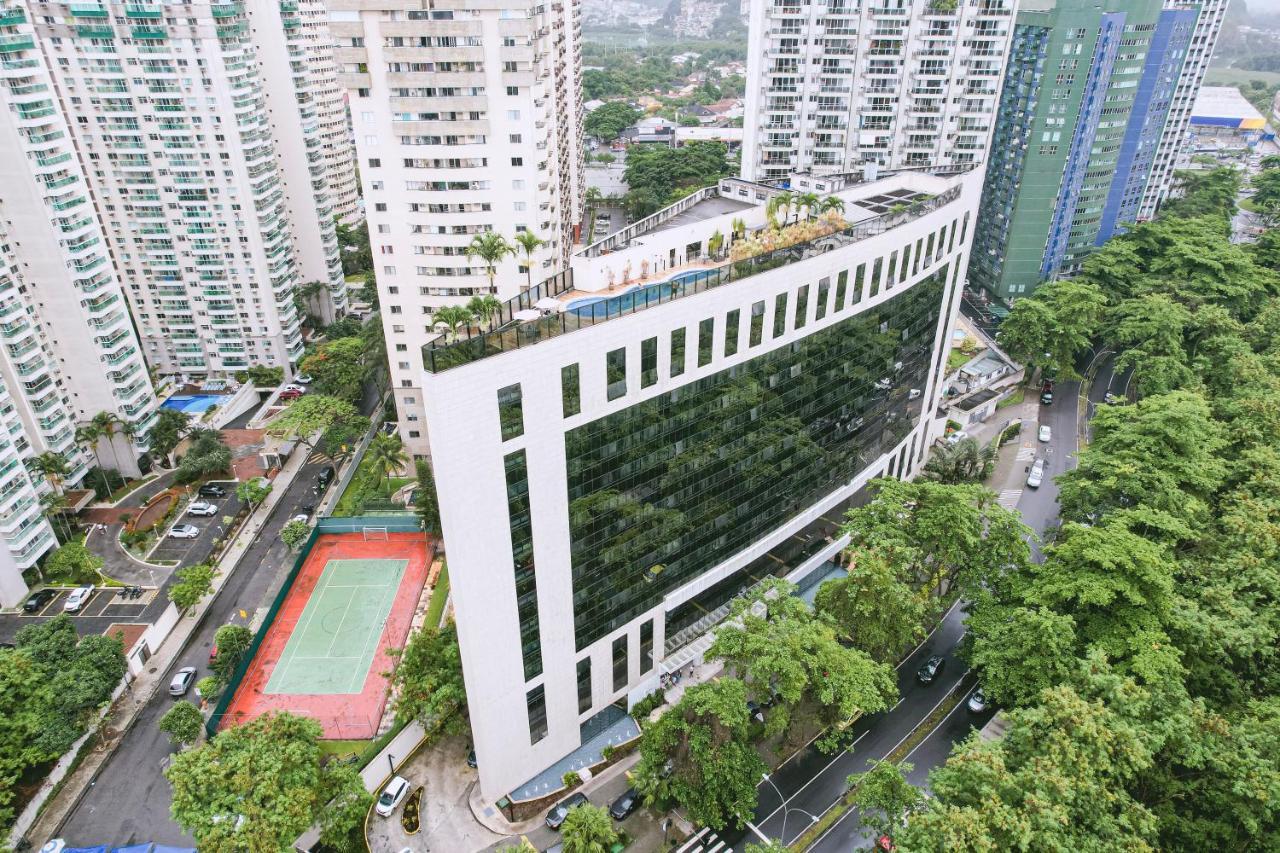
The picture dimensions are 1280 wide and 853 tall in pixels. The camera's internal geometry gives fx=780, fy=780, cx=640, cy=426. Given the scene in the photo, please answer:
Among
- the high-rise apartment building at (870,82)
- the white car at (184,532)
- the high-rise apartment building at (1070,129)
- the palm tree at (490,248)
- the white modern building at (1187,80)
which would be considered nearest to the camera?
the palm tree at (490,248)

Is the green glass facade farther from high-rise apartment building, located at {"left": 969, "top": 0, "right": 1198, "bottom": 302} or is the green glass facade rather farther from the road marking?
high-rise apartment building, located at {"left": 969, "top": 0, "right": 1198, "bottom": 302}

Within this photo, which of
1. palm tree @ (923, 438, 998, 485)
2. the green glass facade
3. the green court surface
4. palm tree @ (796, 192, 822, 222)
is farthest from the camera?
palm tree @ (923, 438, 998, 485)

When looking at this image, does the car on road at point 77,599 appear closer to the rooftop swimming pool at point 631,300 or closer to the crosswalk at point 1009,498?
the rooftop swimming pool at point 631,300

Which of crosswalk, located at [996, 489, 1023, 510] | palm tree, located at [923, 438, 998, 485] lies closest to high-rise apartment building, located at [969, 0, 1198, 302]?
crosswalk, located at [996, 489, 1023, 510]

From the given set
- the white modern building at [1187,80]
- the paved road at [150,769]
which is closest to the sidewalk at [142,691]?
the paved road at [150,769]

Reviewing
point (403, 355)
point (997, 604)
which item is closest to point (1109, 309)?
point (997, 604)

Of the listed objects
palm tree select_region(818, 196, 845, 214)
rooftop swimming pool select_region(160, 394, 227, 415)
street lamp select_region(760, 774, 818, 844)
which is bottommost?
street lamp select_region(760, 774, 818, 844)

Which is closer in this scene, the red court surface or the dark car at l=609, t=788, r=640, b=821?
the dark car at l=609, t=788, r=640, b=821
